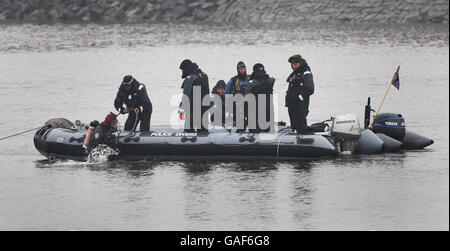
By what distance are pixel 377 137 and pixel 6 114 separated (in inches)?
603

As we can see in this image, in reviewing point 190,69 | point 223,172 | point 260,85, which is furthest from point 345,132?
point 190,69

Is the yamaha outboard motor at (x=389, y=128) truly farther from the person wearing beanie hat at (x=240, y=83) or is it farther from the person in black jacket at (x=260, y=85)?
the person wearing beanie hat at (x=240, y=83)

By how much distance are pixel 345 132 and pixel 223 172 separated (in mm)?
3027

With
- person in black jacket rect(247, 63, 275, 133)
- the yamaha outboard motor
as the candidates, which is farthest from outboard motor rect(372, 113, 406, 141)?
person in black jacket rect(247, 63, 275, 133)

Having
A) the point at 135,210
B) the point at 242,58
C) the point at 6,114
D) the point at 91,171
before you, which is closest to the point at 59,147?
the point at 91,171

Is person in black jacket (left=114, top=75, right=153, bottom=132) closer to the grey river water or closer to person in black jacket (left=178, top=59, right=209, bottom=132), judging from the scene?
person in black jacket (left=178, top=59, right=209, bottom=132)

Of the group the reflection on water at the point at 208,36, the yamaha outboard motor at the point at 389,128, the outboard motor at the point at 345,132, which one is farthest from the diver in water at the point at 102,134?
the reflection on water at the point at 208,36

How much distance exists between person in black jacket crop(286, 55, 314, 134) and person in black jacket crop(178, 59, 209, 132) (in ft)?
6.49

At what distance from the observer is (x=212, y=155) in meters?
22.9

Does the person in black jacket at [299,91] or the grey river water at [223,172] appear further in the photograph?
the person in black jacket at [299,91]

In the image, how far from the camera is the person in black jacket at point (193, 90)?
22.5m

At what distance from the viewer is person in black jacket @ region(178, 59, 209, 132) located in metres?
22.5

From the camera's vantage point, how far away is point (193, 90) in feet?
73.8

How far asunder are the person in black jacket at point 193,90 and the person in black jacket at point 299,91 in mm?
1979
